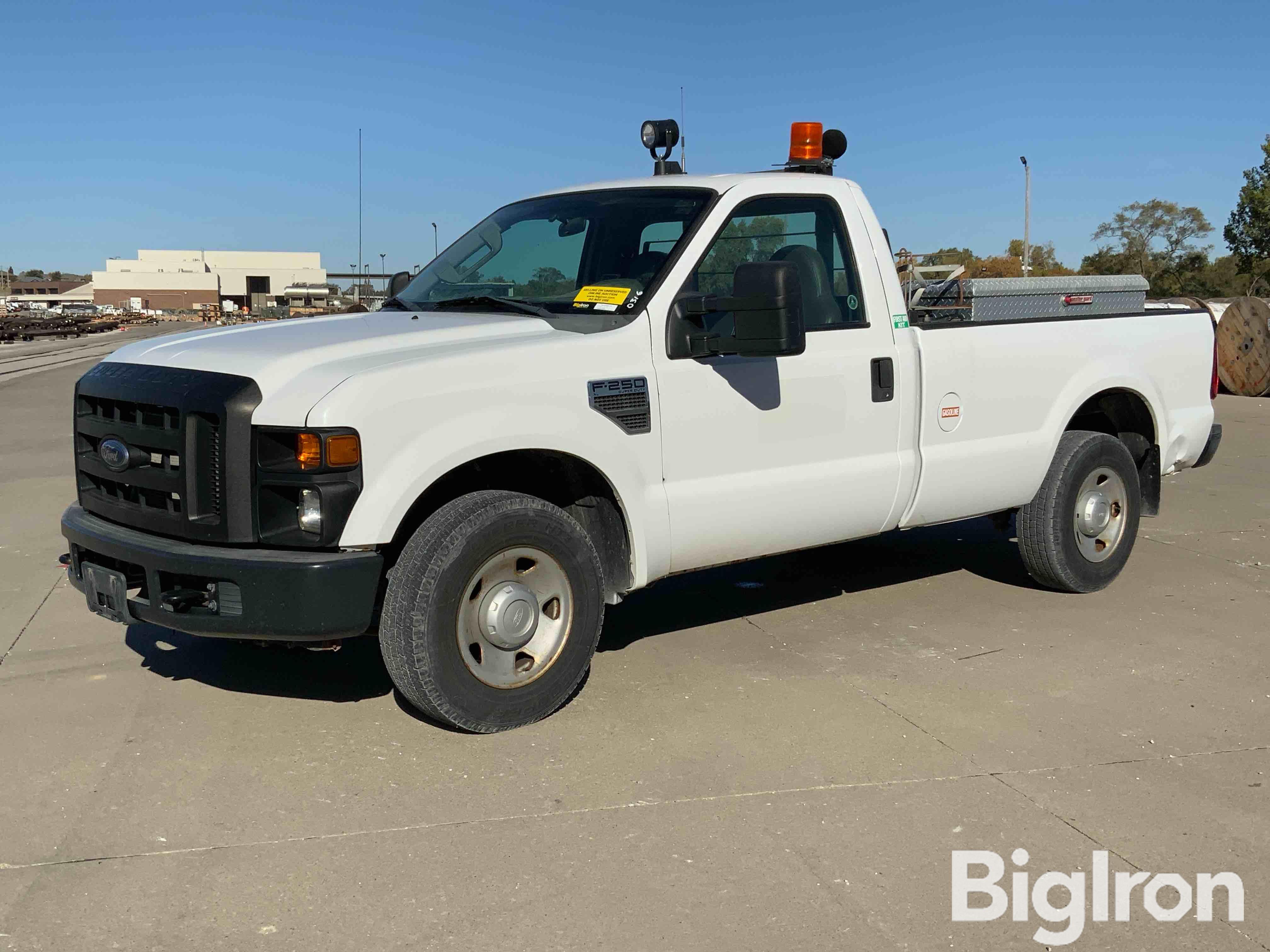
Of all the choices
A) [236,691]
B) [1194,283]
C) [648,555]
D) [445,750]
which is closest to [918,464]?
[648,555]

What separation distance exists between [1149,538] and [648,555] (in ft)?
15.1

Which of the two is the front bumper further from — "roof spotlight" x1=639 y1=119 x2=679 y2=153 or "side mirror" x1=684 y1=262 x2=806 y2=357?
"roof spotlight" x1=639 y1=119 x2=679 y2=153

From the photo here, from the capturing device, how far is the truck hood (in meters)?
4.01

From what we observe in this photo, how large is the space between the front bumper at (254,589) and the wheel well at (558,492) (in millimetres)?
436

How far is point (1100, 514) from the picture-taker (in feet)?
21.2

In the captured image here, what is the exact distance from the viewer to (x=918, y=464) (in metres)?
5.55

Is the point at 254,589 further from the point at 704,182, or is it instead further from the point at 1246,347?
the point at 1246,347

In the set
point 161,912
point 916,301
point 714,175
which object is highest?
point 714,175

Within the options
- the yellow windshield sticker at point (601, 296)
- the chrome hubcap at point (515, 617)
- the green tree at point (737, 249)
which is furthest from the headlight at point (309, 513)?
the green tree at point (737, 249)

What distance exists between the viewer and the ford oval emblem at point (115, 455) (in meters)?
4.38

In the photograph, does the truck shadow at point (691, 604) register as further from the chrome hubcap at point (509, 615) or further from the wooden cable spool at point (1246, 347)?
the wooden cable spool at point (1246, 347)

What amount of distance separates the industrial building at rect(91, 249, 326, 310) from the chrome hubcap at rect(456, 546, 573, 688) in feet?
390

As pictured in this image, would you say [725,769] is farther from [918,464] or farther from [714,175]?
[714,175]

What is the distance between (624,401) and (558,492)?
1.68 feet
